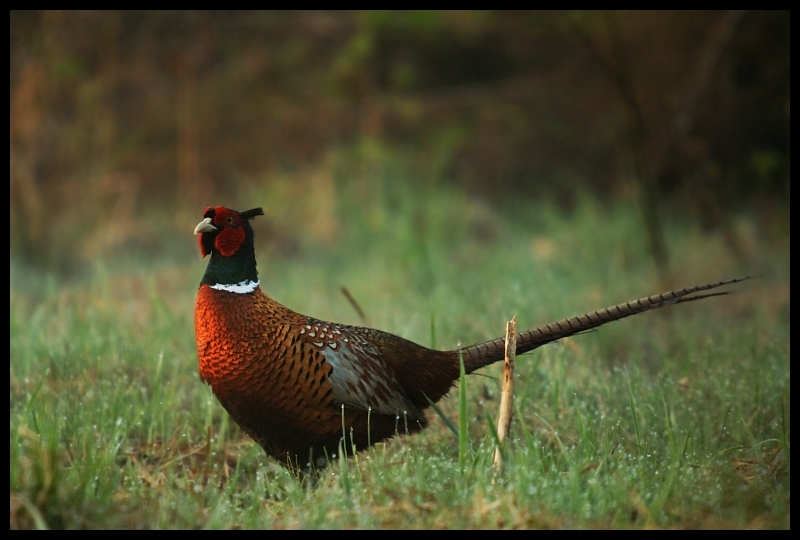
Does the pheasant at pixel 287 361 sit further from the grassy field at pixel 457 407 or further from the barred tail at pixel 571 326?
the grassy field at pixel 457 407

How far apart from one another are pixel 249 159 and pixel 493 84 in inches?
128

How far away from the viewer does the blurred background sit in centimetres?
838

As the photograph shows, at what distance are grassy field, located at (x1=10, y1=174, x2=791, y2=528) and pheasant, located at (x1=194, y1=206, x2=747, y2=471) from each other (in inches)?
6.1

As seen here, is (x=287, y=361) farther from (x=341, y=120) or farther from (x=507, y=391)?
(x=341, y=120)

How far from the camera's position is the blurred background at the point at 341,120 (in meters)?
8.38

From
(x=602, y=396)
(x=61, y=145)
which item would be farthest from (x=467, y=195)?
A: (x=602, y=396)

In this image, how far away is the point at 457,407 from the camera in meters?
3.98

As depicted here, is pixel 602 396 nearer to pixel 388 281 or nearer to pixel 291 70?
pixel 388 281

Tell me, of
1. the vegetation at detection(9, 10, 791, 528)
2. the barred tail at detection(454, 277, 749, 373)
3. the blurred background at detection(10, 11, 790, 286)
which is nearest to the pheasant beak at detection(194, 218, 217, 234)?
the vegetation at detection(9, 10, 791, 528)

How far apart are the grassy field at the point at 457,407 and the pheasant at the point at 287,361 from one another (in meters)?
0.16

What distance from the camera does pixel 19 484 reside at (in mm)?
2719

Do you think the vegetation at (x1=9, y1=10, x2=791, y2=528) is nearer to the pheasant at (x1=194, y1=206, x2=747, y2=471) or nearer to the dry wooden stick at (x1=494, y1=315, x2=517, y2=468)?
the dry wooden stick at (x1=494, y1=315, x2=517, y2=468)

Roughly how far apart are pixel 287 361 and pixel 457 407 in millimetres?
1097

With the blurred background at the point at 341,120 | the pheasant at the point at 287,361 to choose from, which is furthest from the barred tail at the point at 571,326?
the blurred background at the point at 341,120
